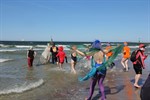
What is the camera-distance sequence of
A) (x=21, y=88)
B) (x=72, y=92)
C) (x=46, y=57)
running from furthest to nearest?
1. (x=46, y=57)
2. (x=21, y=88)
3. (x=72, y=92)

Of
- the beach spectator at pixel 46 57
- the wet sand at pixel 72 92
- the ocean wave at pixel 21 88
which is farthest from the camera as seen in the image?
the beach spectator at pixel 46 57

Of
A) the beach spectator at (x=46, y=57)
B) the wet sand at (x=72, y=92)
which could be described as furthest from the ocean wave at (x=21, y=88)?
the beach spectator at (x=46, y=57)

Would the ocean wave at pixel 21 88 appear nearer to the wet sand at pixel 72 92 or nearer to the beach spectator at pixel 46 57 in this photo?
the wet sand at pixel 72 92

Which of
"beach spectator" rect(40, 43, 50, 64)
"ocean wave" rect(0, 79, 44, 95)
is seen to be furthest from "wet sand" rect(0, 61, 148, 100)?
"beach spectator" rect(40, 43, 50, 64)

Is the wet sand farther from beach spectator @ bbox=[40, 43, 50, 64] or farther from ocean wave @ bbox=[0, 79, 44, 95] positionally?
beach spectator @ bbox=[40, 43, 50, 64]

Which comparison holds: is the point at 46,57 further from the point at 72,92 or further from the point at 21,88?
the point at 72,92

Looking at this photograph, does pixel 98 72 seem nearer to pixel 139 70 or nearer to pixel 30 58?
pixel 139 70

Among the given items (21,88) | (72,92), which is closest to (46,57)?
(21,88)

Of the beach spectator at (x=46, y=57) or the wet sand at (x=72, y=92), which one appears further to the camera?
the beach spectator at (x=46, y=57)

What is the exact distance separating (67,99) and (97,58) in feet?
5.45

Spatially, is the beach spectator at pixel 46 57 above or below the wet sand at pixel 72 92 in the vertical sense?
above

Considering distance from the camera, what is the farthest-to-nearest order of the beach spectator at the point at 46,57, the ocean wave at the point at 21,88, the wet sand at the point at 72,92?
the beach spectator at the point at 46,57 → the ocean wave at the point at 21,88 → the wet sand at the point at 72,92

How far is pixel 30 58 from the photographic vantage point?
19.9 meters

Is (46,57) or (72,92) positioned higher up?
(46,57)
